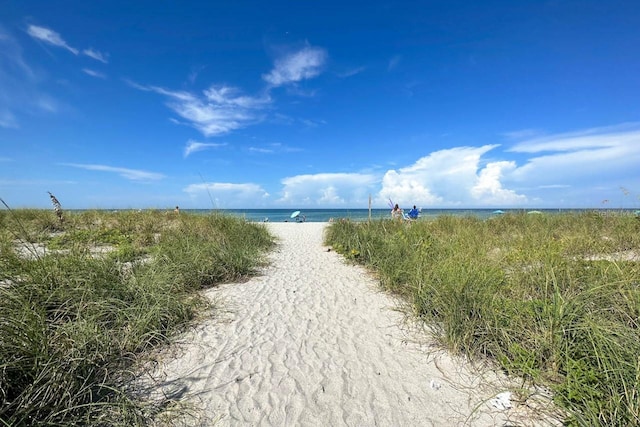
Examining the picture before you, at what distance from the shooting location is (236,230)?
9633mm

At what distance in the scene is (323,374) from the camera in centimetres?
305

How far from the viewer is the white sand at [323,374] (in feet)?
8.09

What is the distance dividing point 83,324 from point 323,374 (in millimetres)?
2565

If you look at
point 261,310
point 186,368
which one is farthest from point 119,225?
point 186,368

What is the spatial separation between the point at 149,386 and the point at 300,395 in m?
1.46

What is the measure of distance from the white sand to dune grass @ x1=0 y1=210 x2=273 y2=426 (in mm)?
424

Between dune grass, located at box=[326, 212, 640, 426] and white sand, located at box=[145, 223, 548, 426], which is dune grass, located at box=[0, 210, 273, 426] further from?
dune grass, located at box=[326, 212, 640, 426]

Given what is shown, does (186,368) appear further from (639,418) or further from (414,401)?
(639,418)

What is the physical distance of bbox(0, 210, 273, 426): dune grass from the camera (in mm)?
2086

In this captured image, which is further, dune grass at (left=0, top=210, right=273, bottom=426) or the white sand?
the white sand

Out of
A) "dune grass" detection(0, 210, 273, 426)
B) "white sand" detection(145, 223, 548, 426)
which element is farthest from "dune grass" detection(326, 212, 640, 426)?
"dune grass" detection(0, 210, 273, 426)

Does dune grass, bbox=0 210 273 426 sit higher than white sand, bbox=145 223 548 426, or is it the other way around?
dune grass, bbox=0 210 273 426

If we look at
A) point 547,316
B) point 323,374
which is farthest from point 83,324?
point 547,316

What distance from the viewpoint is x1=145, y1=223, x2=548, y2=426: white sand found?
8.09 ft
